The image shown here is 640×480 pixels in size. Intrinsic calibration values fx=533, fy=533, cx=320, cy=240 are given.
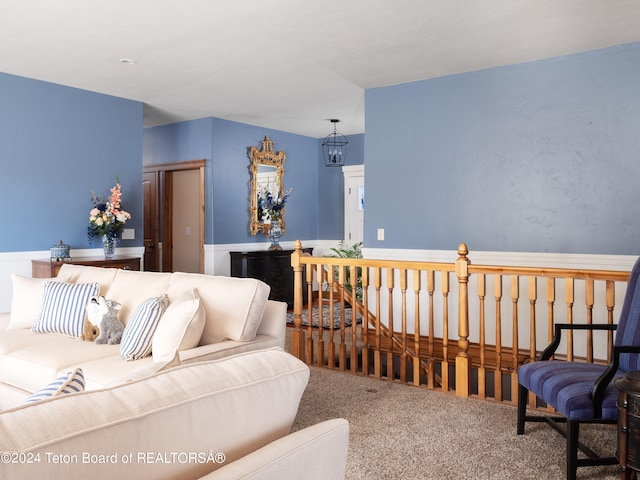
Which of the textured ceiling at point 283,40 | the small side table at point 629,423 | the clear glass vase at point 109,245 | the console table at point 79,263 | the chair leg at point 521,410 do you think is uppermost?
the textured ceiling at point 283,40

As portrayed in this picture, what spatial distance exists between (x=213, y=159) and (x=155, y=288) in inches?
160

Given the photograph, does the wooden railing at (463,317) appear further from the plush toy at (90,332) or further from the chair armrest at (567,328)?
the plush toy at (90,332)

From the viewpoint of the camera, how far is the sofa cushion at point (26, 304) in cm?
364

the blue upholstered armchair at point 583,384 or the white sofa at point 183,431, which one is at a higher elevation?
the white sofa at point 183,431

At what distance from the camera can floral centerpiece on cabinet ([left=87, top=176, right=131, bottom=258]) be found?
554 centimetres

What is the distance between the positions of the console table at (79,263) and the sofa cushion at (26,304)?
128cm

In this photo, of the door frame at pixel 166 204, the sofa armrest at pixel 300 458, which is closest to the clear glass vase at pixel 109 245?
the door frame at pixel 166 204

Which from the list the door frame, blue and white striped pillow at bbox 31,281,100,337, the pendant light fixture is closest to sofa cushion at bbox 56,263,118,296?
blue and white striped pillow at bbox 31,281,100,337

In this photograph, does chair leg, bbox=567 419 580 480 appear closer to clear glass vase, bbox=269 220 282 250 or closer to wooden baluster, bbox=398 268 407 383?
wooden baluster, bbox=398 268 407 383

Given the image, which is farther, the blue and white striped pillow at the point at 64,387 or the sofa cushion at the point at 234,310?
the sofa cushion at the point at 234,310

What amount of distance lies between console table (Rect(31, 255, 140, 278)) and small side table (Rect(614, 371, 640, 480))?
4.65 metres

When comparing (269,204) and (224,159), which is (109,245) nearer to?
(224,159)

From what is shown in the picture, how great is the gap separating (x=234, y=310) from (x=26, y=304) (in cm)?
177

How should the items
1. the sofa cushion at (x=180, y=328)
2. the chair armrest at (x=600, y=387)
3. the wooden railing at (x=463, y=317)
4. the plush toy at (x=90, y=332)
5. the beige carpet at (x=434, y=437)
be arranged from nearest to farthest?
the chair armrest at (x=600, y=387)
the beige carpet at (x=434, y=437)
the sofa cushion at (x=180, y=328)
the plush toy at (x=90, y=332)
the wooden railing at (x=463, y=317)
